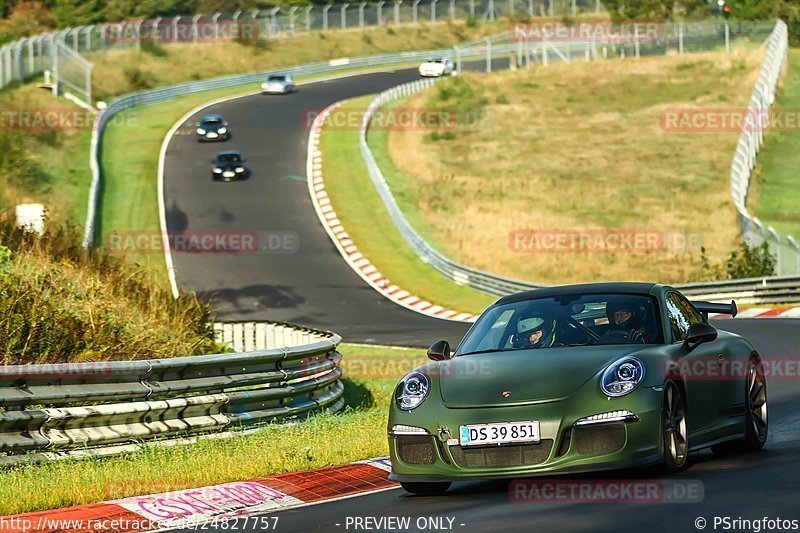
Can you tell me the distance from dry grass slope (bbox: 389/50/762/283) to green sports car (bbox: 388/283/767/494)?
28252mm

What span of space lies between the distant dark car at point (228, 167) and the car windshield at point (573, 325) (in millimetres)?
40879

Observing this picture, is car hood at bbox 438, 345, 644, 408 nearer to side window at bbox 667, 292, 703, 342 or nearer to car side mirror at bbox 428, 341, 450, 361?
car side mirror at bbox 428, 341, 450, 361

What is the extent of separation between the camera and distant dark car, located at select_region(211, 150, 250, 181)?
50312 millimetres

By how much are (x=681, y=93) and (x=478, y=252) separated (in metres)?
30.9

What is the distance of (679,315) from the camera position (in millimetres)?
10453

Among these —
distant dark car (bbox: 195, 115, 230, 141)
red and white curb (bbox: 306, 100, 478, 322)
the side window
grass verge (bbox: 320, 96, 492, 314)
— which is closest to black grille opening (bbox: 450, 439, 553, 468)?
the side window

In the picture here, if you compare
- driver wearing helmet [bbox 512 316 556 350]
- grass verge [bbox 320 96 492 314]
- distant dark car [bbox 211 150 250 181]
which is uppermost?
driver wearing helmet [bbox 512 316 556 350]

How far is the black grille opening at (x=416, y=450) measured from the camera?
8961 millimetres

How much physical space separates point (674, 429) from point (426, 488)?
1.74m

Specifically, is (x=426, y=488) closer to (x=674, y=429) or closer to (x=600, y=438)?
(x=600, y=438)

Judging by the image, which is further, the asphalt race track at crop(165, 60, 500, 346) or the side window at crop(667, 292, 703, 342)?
the asphalt race track at crop(165, 60, 500, 346)

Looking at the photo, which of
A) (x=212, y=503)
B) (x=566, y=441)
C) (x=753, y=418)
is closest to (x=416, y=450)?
(x=566, y=441)

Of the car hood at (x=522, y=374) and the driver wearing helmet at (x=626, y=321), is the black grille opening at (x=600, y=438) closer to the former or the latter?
the car hood at (x=522, y=374)

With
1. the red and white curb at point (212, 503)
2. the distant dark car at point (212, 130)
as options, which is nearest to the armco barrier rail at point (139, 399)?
the red and white curb at point (212, 503)
